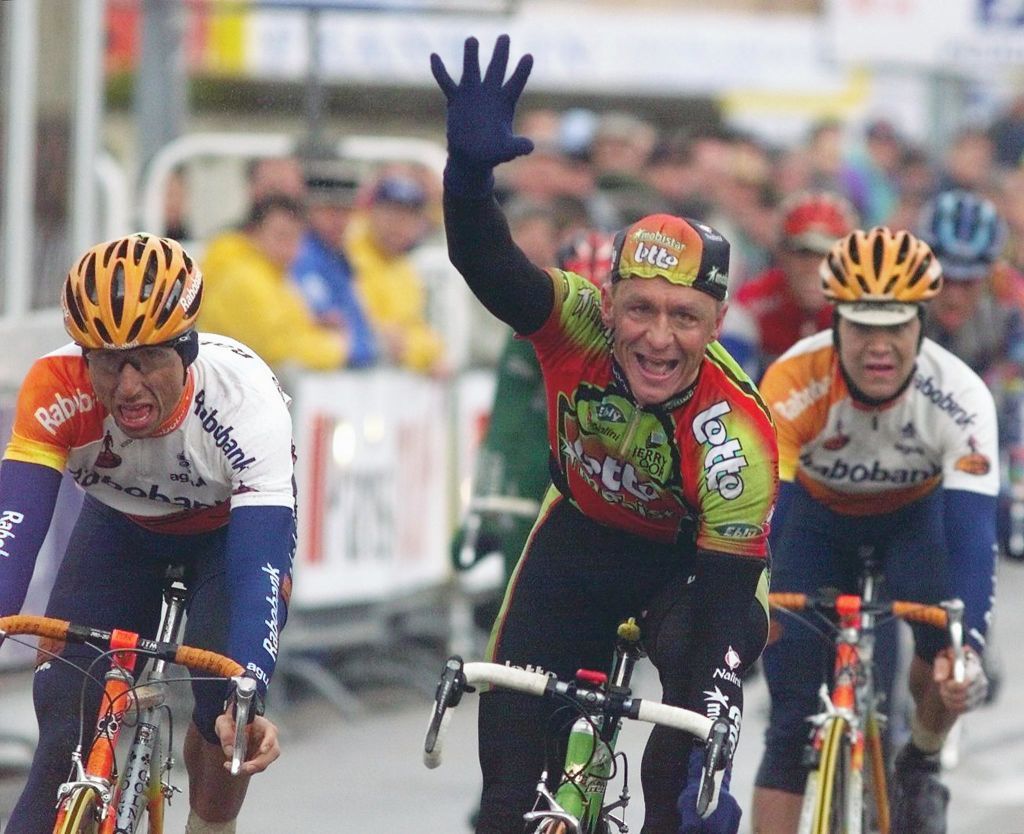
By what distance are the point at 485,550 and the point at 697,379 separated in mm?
3156

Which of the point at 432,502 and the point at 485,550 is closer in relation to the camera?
the point at 485,550

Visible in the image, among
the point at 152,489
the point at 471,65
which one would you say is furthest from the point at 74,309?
the point at 471,65

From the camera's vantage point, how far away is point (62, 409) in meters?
5.34

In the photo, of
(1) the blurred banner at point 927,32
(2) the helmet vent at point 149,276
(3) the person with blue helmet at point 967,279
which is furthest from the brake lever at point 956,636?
(1) the blurred banner at point 927,32

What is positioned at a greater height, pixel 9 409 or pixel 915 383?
pixel 915 383

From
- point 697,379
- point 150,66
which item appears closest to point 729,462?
point 697,379

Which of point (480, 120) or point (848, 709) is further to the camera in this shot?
point (848, 709)

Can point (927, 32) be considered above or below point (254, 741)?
above

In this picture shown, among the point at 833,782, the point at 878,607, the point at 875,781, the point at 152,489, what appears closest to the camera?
the point at 152,489

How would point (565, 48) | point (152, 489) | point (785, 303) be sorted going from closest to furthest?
point (152, 489)
point (785, 303)
point (565, 48)

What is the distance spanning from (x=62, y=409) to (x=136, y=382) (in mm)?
262

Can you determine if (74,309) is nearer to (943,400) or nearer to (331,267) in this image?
(943,400)

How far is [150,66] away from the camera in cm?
1138

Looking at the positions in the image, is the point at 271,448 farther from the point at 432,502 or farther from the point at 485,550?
the point at 432,502
